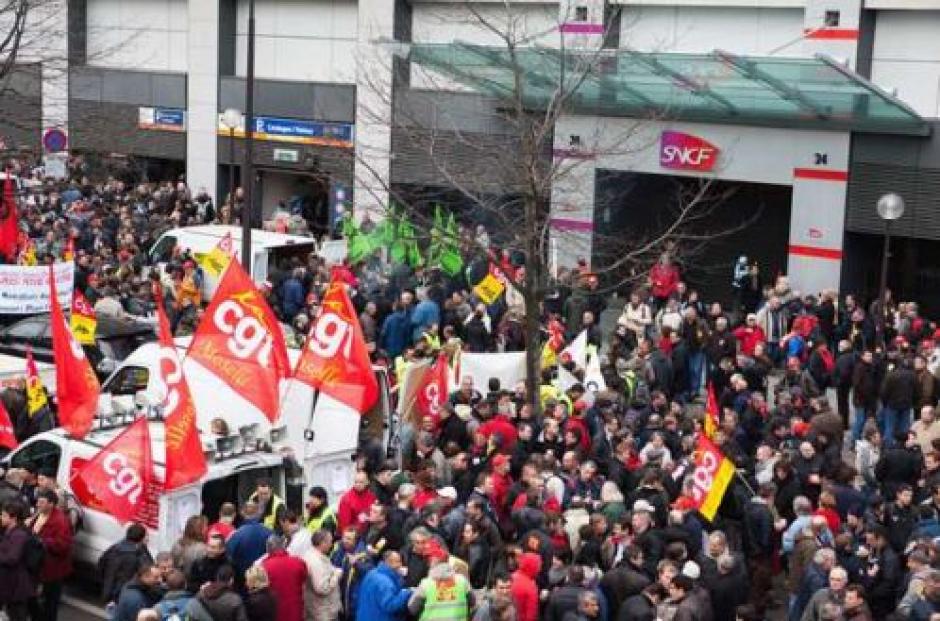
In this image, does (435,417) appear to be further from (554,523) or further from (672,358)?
(672,358)

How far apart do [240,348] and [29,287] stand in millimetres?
7872

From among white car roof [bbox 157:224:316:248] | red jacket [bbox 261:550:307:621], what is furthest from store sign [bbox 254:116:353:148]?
red jacket [bbox 261:550:307:621]

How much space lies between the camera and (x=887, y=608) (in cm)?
1308

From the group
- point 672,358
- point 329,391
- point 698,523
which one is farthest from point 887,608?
point 672,358

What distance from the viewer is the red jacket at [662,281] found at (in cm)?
2641

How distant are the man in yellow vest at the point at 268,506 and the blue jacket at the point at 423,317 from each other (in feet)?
31.0

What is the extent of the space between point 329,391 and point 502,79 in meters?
14.6

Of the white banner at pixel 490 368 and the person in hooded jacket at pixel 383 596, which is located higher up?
the white banner at pixel 490 368

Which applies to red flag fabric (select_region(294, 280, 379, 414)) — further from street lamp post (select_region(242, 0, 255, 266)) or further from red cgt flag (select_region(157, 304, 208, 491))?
street lamp post (select_region(242, 0, 255, 266))

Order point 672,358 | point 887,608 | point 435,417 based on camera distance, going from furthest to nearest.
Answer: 1. point 672,358
2. point 435,417
3. point 887,608

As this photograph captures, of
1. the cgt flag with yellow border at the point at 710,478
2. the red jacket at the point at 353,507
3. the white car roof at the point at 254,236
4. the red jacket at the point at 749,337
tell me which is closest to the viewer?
the red jacket at the point at 353,507

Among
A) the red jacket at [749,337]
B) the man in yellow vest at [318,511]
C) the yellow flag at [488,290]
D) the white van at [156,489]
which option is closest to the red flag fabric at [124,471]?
the white van at [156,489]

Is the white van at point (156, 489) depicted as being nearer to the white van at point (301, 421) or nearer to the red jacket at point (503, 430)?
the white van at point (301, 421)

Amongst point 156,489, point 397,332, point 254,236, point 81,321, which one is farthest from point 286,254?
point 156,489
